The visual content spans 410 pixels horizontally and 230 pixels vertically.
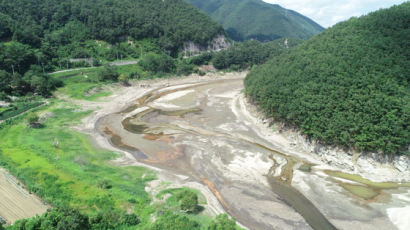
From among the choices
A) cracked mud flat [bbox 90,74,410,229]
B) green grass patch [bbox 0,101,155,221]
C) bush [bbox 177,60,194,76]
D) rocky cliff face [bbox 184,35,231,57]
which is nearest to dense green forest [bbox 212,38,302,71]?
rocky cliff face [bbox 184,35,231,57]

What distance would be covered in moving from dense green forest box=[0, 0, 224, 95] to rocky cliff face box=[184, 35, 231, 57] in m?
3.51

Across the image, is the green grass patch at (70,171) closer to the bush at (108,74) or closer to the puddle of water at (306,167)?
the puddle of water at (306,167)

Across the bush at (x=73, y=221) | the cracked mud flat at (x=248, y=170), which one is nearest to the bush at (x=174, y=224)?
the bush at (x=73, y=221)

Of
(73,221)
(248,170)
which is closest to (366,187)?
(248,170)

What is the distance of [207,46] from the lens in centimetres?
16788

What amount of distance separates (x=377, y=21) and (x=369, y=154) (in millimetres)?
38494

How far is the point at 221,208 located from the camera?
1358 inches

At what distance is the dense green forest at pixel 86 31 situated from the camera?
97.9m

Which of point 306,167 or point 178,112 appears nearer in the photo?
point 306,167

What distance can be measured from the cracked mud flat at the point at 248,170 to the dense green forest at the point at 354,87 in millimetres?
6570

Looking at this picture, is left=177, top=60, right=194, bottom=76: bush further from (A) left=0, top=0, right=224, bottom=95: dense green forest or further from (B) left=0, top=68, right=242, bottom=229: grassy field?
(B) left=0, top=68, right=242, bottom=229: grassy field

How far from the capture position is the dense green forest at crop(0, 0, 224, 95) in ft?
321

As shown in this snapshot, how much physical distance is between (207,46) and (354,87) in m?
129

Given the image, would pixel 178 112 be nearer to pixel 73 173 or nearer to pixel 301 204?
pixel 73 173
